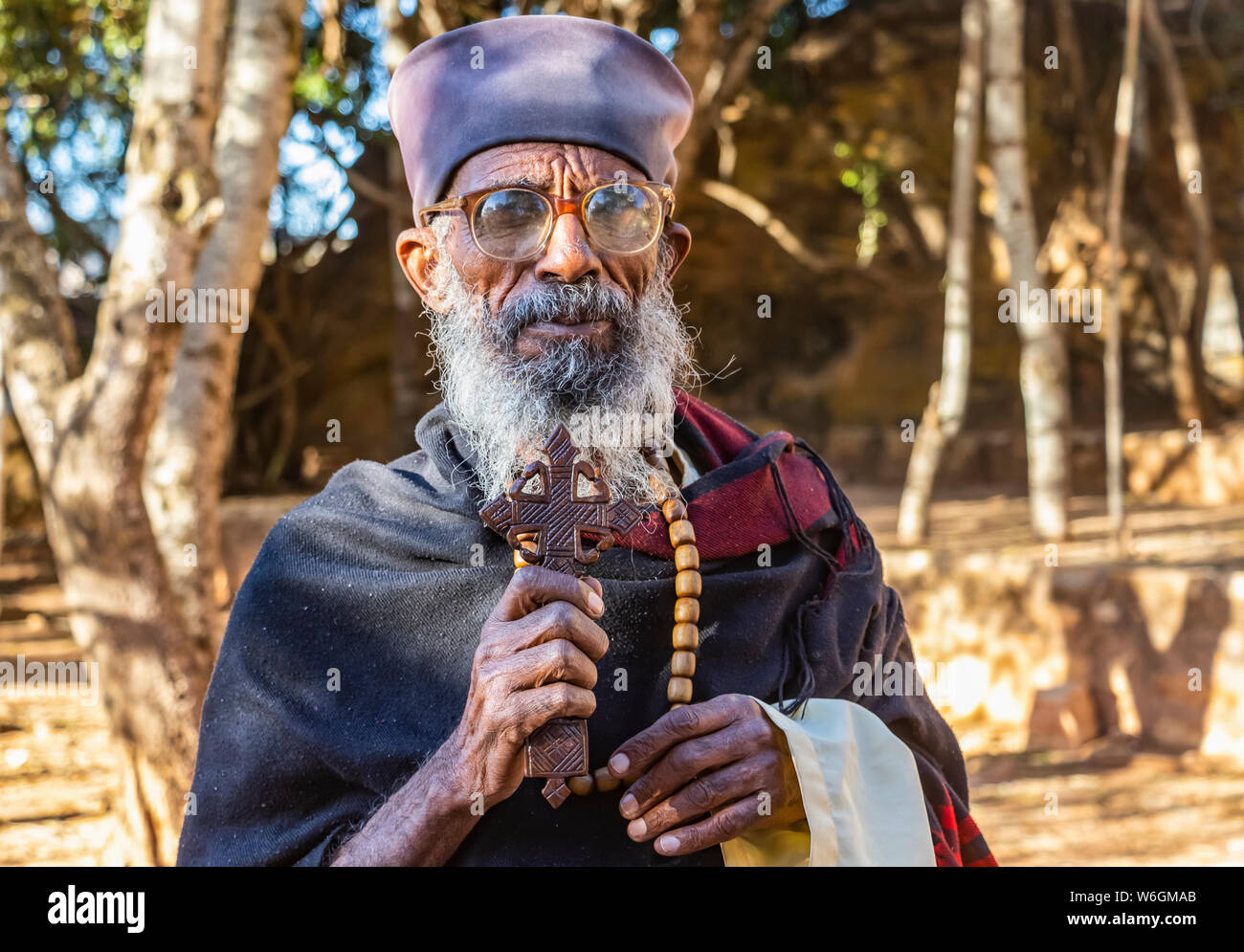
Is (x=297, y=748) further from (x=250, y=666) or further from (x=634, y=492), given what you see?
(x=634, y=492)

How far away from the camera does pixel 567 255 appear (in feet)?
7.52

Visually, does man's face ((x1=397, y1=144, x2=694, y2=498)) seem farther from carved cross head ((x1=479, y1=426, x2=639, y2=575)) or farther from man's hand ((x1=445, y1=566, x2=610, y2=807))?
man's hand ((x1=445, y1=566, x2=610, y2=807))

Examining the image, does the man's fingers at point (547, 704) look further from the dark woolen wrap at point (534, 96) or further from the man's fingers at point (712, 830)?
the dark woolen wrap at point (534, 96)

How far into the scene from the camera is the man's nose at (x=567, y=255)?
2.30 metres

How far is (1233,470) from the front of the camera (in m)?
11.4

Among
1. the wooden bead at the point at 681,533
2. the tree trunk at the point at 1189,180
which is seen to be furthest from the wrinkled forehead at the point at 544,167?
the tree trunk at the point at 1189,180

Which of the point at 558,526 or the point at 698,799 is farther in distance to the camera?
the point at 698,799

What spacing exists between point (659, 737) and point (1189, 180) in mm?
10492

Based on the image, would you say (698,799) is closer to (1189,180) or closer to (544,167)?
(544,167)

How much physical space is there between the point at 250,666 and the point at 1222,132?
51.4ft

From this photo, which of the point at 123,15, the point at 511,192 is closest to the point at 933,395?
the point at 123,15

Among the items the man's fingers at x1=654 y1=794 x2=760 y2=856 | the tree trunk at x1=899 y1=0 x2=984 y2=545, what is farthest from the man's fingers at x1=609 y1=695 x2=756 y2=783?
the tree trunk at x1=899 y1=0 x2=984 y2=545

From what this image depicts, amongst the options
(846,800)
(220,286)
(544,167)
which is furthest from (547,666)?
(220,286)
